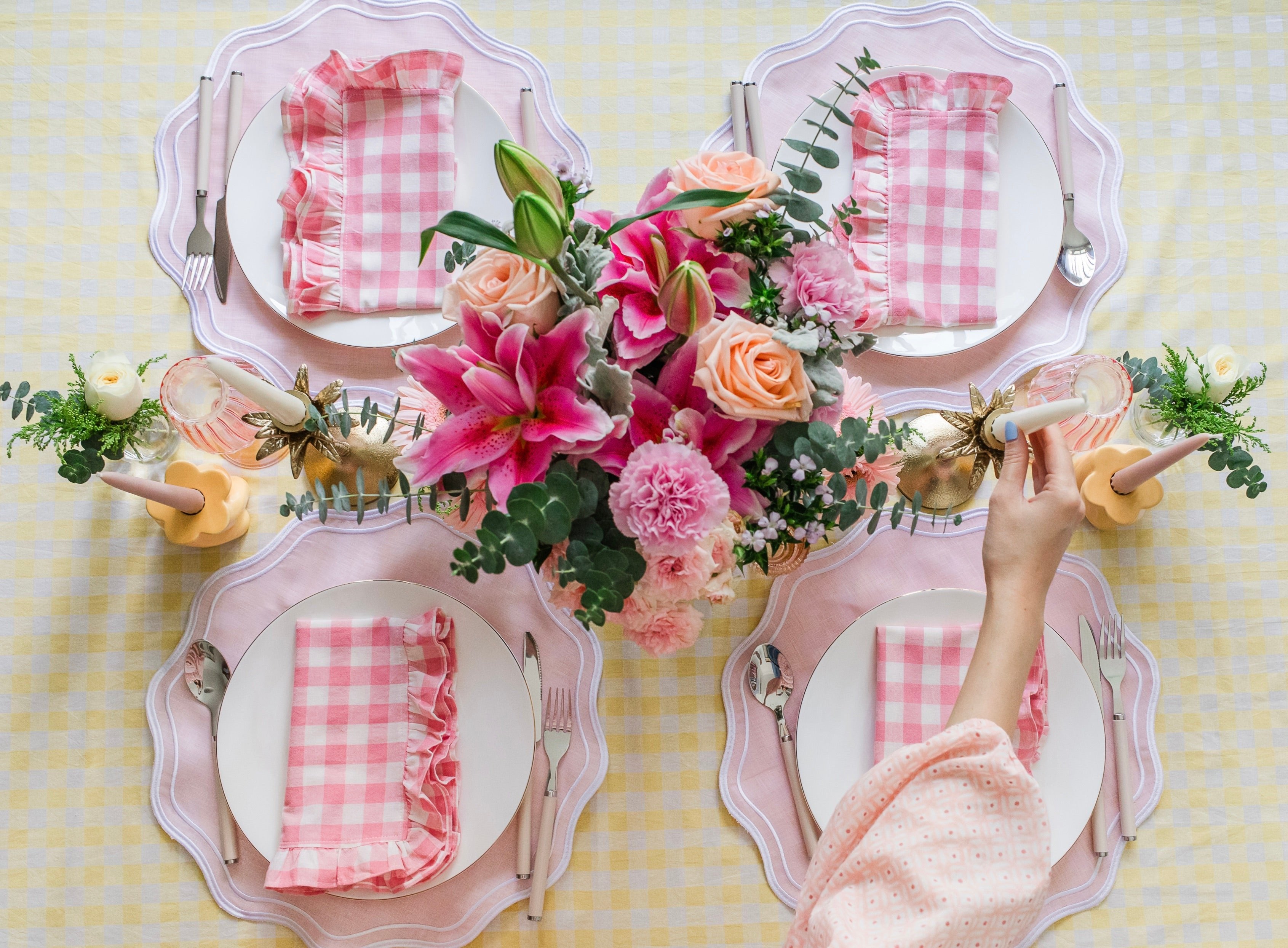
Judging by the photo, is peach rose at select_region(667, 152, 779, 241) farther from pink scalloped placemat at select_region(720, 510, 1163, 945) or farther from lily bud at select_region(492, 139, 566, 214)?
pink scalloped placemat at select_region(720, 510, 1163, 945)

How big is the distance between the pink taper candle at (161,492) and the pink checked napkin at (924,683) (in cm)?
82

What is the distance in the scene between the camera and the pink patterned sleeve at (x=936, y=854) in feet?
2.39

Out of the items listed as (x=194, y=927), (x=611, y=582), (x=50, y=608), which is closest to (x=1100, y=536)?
(x=611, y=582)

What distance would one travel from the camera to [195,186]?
117cm

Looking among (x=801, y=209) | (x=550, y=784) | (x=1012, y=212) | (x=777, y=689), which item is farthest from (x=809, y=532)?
(x=1012, y=212)

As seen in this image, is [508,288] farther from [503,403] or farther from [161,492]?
[161,492]

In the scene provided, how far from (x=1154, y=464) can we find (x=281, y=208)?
1.07 meters

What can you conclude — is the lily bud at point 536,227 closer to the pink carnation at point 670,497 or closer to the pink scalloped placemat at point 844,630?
the pink carnation at point 670,497

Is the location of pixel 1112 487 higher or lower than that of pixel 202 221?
lower

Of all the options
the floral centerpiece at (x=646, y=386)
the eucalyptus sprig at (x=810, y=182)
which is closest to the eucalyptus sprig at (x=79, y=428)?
the floral centerpiece at (x=646, y=386)

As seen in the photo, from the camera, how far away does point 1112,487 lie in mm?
1100

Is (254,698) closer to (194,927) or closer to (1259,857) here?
(194,927)

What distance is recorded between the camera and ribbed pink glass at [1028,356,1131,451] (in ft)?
3.35

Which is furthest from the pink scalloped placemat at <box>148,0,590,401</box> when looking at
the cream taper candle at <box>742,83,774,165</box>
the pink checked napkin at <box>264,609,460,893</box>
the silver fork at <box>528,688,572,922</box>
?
the silver fork at <box>528,688,572,922</box>
